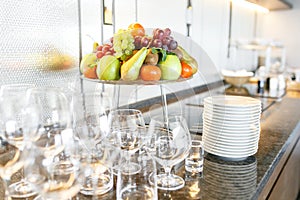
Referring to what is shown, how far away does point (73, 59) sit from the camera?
1257 millimetres

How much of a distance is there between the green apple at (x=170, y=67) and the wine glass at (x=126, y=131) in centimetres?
15

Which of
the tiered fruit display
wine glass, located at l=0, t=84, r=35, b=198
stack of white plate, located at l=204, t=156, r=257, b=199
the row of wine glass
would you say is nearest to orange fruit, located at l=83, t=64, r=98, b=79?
the tiered fruit display

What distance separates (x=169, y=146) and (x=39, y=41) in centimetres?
63

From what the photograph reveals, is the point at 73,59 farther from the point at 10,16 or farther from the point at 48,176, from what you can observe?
the point at 48,176

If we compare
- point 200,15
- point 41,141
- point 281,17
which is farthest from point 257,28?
point 41,141

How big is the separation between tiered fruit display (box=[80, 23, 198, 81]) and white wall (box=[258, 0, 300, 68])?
3.81 meters

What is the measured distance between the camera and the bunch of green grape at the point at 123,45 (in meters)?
0.84

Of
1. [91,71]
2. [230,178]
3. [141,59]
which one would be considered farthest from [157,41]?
[230,178]

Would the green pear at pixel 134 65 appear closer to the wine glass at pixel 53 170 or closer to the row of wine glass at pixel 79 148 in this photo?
the row of wine glass at pixel 79 148

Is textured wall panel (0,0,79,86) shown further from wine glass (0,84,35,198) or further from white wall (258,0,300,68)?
white wall (258,0,300,68)

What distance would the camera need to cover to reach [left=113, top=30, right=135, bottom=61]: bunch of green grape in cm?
84

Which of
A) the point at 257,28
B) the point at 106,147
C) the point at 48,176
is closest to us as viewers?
the point at 48,176

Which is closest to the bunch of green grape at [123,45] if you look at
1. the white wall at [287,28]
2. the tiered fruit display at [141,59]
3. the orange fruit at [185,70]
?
the tiered fruit display at [141,59]

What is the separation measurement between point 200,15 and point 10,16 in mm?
1687
